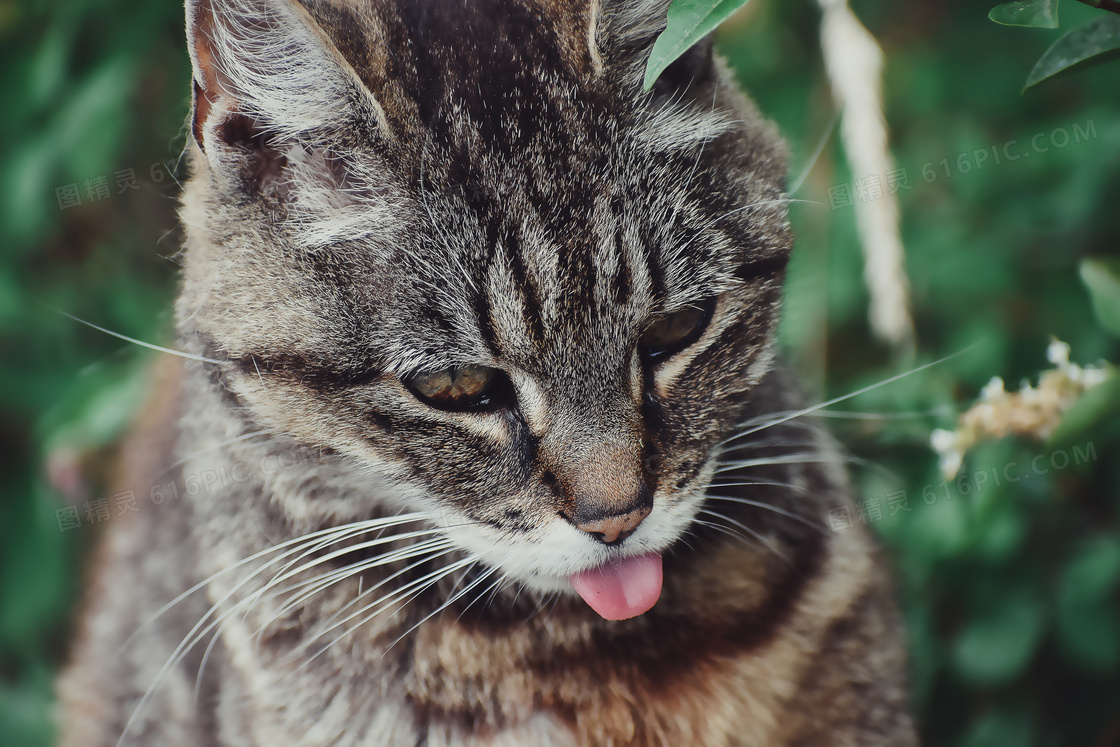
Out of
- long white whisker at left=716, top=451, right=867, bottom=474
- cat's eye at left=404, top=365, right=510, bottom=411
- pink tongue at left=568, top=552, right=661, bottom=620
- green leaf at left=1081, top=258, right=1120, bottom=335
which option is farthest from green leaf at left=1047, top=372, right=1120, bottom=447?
cat's eye at left=404, top=365, right=510, bottom=411

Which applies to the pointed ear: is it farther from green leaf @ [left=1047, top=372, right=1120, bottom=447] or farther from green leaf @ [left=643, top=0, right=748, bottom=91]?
green leaf @ [left=1047, top=372, right=1120, bottom=447]

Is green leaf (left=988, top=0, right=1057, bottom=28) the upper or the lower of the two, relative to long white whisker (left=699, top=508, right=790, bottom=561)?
upper

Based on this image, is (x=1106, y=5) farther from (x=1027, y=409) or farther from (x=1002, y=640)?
(x=1002, y=640)

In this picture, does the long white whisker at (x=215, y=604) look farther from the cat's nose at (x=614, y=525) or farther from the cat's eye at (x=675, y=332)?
the cat's eye at (x=675, y=332)

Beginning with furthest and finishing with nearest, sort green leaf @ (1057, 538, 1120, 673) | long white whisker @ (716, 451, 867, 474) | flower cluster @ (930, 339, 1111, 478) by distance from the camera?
green leaf @ (1057, 538, 1120, 673)
flower cluster @ (930, 339, 1111, 478)
long white whisker @ (716, 451, 867, 474)

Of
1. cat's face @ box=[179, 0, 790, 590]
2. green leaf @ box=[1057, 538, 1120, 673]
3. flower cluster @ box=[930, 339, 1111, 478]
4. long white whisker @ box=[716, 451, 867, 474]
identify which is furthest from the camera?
green leaf @ box=[1057, 538, 1120, 673]

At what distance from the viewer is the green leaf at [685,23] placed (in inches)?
24.7

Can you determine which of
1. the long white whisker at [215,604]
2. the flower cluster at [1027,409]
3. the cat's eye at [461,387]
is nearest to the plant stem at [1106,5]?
the flower cluster at [1027,409]

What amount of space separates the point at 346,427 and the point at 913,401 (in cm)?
90

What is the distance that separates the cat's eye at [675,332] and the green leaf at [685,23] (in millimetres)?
245

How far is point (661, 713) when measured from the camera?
93 centimetres

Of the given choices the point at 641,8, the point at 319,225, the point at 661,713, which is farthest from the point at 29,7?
the point at 661,713

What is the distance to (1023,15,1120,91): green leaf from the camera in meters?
0.75

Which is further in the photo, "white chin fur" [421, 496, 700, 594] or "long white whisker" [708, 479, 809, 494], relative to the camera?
"long white whisker" [708, 479, 809, 494]
